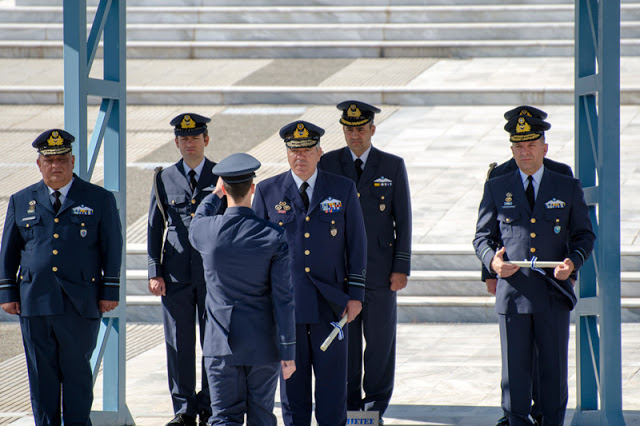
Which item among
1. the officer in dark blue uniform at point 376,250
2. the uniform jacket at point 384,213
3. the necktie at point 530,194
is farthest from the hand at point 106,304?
the necktie at point 530,194

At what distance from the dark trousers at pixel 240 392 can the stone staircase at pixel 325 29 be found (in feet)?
44.0

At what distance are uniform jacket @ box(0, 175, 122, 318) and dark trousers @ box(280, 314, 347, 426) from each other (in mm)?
1150

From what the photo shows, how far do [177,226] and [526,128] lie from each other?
2309 mm

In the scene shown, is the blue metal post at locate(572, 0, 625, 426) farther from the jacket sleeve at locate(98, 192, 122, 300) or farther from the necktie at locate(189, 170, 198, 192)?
the jacket sleeve at locate(98, 192, 122, 300)

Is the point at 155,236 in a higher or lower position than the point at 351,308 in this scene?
higher

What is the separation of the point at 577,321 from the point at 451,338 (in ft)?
8.36

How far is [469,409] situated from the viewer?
6.70 meters

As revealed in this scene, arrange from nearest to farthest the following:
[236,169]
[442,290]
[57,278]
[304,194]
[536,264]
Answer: [236,169]
[57,278]
[536,264]
[304,194]
[442,290]

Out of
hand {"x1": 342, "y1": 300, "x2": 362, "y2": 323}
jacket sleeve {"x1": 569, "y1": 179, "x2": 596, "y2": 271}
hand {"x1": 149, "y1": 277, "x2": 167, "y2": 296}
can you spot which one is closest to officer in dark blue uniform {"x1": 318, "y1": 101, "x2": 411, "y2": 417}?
hand {"x1": 342, "y1": 300, "x2": 362, "y2": 323}

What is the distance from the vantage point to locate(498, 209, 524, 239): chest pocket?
593 cm

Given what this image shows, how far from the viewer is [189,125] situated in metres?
6.37

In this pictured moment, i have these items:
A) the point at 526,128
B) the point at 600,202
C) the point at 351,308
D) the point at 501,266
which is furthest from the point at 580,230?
the point at 351,308

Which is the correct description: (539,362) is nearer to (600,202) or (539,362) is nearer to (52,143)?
(600,202)

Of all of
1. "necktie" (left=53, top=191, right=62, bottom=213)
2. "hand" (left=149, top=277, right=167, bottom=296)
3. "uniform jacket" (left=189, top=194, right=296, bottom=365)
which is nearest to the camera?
"uniform jacket" (left=189, top=194, right=296, bottom=365)
